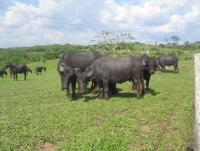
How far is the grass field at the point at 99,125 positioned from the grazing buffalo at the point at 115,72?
78cm

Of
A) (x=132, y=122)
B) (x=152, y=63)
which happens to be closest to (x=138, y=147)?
(x=132, y=122)

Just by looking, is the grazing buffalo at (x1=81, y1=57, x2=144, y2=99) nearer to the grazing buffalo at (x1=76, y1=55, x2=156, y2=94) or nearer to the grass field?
the grazing buffalo at (x1=76, y1=55, x2=156, y2=94)

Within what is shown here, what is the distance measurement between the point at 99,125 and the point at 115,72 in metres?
5.55

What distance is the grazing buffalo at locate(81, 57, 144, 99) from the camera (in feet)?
53.9

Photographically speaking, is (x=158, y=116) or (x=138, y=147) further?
(x=158, y=116)

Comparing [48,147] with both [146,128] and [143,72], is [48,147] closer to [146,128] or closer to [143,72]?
[146,128]

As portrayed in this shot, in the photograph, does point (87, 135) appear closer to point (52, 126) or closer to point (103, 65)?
point (52, 126)

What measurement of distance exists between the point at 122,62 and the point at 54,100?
13.0ft

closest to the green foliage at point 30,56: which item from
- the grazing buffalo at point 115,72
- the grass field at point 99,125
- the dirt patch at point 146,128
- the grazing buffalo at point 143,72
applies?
the grazing buffalo at point 143,72

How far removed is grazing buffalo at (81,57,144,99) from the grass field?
775 mm

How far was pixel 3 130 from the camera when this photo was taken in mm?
10750

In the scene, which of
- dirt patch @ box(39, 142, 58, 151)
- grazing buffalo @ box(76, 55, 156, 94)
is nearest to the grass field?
dirt patch @ box(39, 142, 58, 151)

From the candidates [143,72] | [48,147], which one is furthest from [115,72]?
[48,147]

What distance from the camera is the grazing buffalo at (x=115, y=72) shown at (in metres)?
16.4
